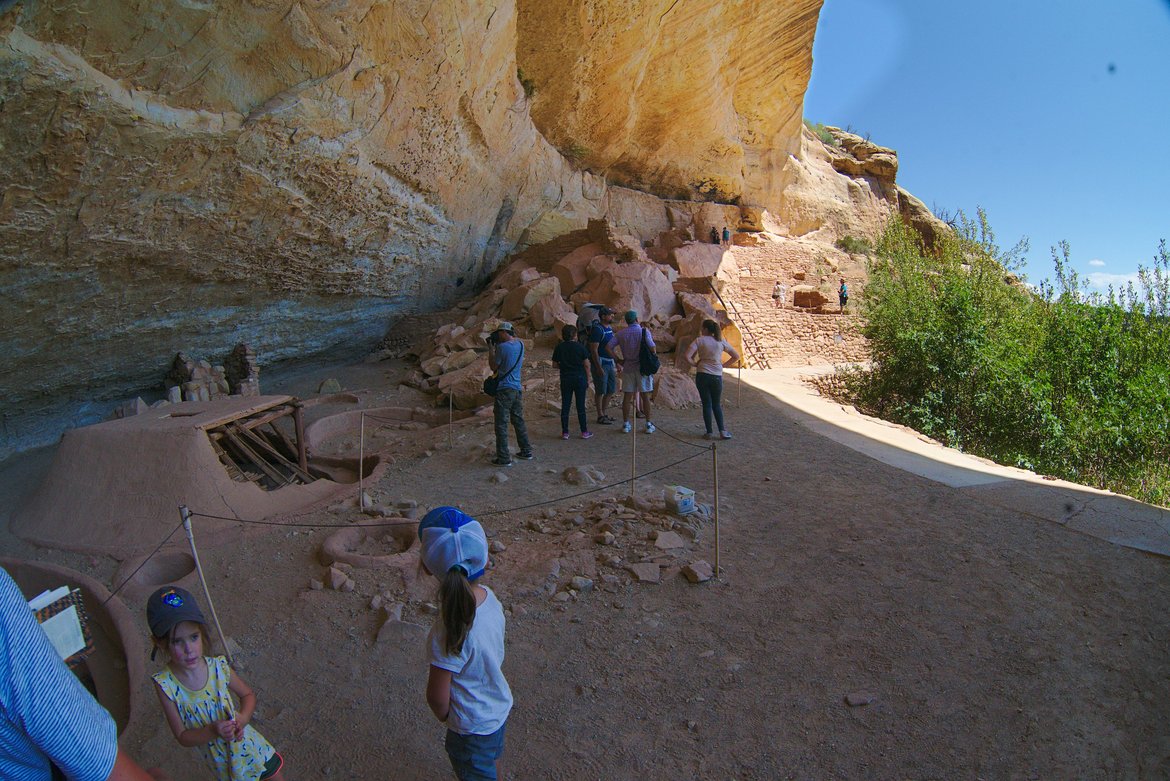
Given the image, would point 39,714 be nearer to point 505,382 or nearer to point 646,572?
point 646,572

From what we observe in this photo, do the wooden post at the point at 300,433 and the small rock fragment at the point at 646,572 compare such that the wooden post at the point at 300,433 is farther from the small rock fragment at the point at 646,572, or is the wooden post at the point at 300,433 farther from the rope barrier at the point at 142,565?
the small rock fragment at the point at 646,572

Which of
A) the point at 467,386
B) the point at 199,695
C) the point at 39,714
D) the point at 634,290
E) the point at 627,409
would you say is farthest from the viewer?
the point at 634,290

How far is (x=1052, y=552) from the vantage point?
434cm

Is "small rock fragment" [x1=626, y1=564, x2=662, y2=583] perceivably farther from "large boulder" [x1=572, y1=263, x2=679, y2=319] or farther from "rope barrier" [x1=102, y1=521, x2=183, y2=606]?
"large boulder" [x1=572, y1=263, x2=679, y2=319]

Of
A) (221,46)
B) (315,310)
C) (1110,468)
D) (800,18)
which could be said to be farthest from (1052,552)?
(800,18)

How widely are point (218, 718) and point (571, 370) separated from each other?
5.46 metres

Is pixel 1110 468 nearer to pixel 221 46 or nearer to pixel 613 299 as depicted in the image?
pixel 613 299

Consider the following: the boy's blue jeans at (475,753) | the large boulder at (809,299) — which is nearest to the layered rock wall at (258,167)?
the boy's blue jeans at (475,753)

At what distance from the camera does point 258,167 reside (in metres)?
7.39

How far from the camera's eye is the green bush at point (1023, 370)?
29.3 feet

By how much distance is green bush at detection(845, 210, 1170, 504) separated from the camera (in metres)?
8.93

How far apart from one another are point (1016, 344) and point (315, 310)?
38.2 feet

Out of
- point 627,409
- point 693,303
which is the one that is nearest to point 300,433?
point 627,409

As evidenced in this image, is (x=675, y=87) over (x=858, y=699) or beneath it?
over
